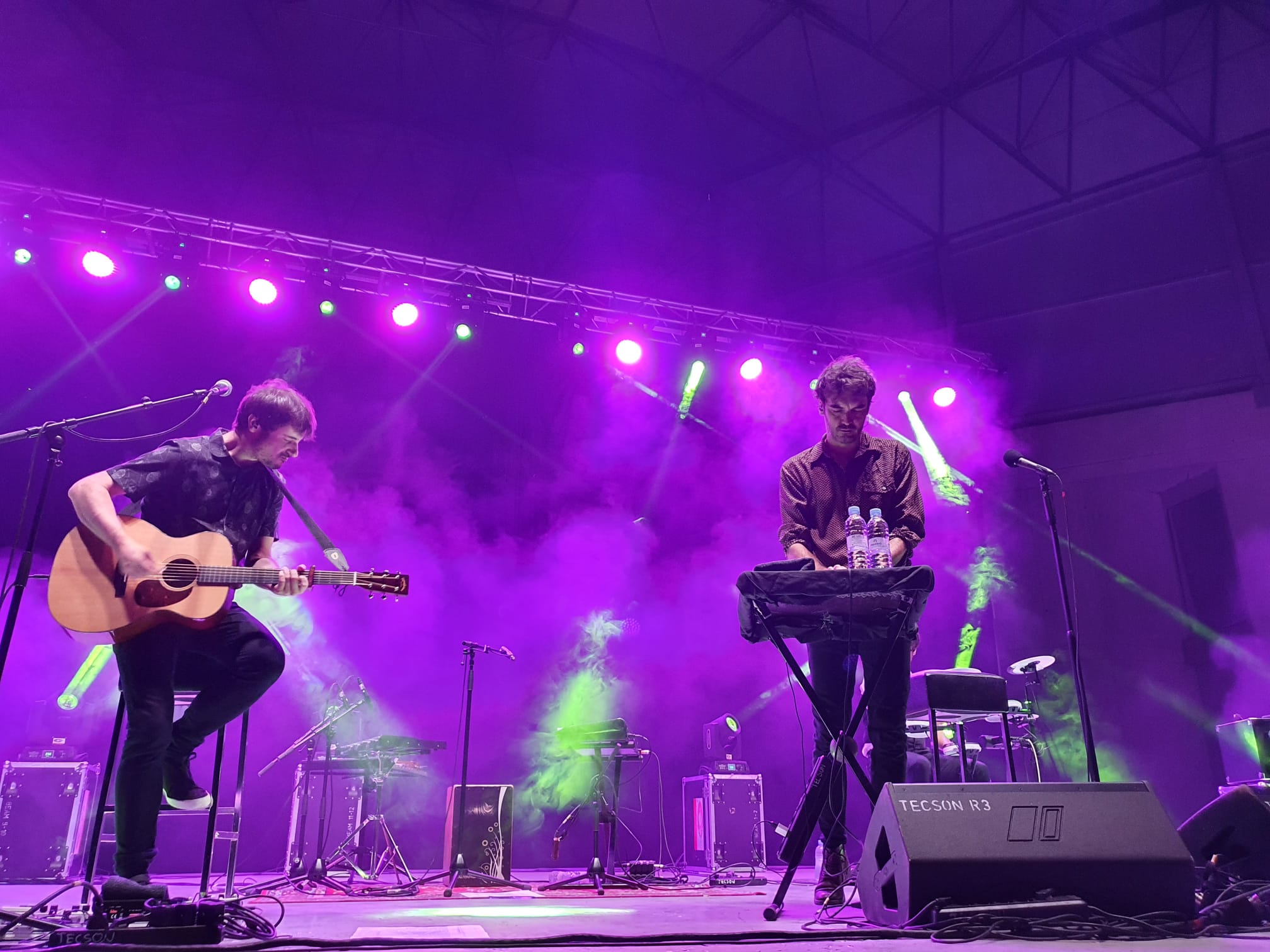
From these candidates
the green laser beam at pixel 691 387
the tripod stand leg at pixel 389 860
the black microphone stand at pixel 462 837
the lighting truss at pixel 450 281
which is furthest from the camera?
the green laser beam at pixel 691 387

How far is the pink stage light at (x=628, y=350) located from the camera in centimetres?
917

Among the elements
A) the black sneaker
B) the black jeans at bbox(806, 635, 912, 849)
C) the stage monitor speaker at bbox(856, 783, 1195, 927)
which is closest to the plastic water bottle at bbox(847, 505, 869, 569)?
the black jeans at bbox(806, 635, 912, 849)

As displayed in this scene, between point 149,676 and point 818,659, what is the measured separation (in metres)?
2.29

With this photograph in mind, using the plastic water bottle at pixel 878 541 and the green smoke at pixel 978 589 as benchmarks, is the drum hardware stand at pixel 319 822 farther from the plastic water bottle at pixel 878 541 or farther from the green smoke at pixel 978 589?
the green smoke at pixel 978 589

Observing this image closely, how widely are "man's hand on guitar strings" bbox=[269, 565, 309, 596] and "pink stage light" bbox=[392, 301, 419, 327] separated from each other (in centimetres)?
566

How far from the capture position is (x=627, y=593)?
31.4ft

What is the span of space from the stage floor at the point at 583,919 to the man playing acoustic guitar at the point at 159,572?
60cm

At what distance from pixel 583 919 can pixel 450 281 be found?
6.48 m

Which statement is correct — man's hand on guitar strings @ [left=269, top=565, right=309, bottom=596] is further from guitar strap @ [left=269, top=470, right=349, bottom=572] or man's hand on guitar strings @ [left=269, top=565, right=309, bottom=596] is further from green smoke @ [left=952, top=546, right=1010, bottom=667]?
green smoke @ [left=952, top=546, right=1010, bottom=667]

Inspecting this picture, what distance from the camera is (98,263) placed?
7387 mm

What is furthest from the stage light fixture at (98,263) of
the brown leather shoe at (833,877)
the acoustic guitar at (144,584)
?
the brown leather shoe at (833,877)

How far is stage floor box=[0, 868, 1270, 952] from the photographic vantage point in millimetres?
2148

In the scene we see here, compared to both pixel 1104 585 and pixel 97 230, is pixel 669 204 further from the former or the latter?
pixel 1104 585

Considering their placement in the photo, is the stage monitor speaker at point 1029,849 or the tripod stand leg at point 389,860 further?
the tripod stand leg at point 389,860
